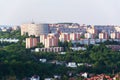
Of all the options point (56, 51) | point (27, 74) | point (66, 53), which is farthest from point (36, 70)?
point (56, 51)

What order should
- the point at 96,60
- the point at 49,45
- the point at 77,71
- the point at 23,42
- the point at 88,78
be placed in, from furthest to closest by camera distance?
1. the point at 23,42
2. the point at 49,45
3. the point at 96,60
4. the point at 77,71
5. the point at 88,78

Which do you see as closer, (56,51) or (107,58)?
(107,58)

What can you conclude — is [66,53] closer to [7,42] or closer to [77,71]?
[77,71]

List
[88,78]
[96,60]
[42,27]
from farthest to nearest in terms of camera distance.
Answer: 1. [42,27]
2. [96,60]
3. [88,78]

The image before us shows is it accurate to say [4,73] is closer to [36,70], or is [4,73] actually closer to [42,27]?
[36,70]

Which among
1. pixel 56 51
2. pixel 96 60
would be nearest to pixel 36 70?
pixel 96 60

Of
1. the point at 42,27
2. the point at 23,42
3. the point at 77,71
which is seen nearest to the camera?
the point at 77,71

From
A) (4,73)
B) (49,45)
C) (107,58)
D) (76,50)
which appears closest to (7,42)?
Result: (49,45)

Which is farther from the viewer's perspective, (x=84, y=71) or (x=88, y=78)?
(x=84, y=71)

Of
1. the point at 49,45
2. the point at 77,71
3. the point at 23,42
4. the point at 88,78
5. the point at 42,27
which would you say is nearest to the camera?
the point at 88,78
